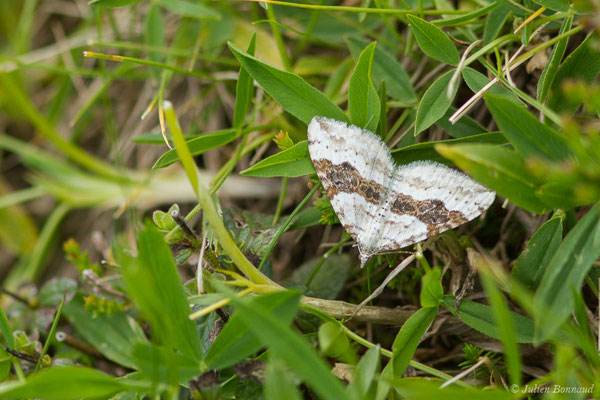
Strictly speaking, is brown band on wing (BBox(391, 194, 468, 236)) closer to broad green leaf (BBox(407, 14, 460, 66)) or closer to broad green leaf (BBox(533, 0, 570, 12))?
broad green leaf (BBox(407, 14, 460, 66))

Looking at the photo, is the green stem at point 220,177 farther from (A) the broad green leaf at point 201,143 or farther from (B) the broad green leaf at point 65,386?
(B) the broad green leaf at point 65,386

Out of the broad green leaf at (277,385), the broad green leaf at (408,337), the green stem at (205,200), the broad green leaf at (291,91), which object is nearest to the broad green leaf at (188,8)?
the broad green leaf at (291,91)

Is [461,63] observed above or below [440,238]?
above

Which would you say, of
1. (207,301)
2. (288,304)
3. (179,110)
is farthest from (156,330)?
(179,110)

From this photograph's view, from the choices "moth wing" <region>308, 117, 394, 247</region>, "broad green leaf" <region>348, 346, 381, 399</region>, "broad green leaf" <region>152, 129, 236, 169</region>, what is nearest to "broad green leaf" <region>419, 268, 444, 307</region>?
"broad green leaf" <region>348, 346, 381, 399</region>

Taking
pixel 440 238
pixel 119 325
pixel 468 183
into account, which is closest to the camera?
pixel 468 183

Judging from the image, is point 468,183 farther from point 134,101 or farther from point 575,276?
point 134,101
